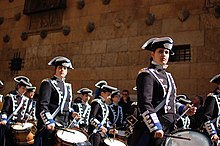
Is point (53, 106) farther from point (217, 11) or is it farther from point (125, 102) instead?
point (217, 11)

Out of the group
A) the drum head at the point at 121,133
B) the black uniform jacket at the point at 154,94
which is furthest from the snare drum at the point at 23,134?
the black uniform jacket at the point at 154,94

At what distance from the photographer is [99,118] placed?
7359mm

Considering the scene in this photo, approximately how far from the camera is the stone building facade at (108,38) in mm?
8789

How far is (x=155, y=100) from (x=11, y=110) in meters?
4.83

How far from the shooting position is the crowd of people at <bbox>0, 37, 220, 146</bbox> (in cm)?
387

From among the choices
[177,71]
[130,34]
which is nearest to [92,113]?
[177,71]

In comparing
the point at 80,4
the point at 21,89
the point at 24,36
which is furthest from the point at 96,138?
the point at 24,36

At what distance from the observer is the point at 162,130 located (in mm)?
3695

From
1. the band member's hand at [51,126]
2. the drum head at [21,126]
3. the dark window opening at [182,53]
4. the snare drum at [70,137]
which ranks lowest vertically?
the drum head at [21,126]

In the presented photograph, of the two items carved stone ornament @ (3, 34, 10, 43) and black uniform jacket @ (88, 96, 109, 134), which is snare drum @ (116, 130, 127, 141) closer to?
black uniform jacket @ (88, 96, 109, 134)

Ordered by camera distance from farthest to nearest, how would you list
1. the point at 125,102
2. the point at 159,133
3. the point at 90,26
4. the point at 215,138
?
the point at 90,26
the point at 125,102
the point at 215,138
the point at 159,133

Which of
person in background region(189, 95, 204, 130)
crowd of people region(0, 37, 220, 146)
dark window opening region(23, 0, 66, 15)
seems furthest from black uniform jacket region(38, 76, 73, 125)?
dark window opening region(23, 0, 66, 15)

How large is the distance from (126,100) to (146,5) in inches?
107

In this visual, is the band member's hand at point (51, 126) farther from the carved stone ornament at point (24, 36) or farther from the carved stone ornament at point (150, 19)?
the carved stone ornament at point (24, 36)
